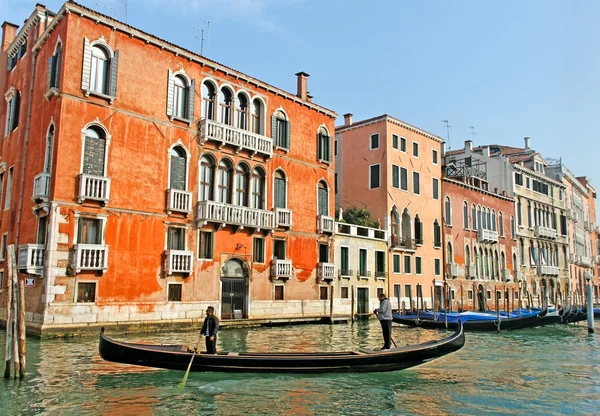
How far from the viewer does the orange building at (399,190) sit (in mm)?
26703

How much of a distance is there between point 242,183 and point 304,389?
448 inches

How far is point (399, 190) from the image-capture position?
27.4 metres

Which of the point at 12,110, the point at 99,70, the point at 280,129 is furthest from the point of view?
the point at 280,129

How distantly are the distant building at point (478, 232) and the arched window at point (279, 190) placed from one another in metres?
12.7

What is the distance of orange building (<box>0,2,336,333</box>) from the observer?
14891 millimetres

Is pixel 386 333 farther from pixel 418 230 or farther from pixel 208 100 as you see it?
pixel 418 230

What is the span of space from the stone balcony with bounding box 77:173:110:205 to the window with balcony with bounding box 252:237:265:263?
5.82 meters

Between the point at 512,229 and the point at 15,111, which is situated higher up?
the point at 15,111

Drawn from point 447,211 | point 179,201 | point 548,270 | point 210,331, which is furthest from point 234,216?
point 548,270

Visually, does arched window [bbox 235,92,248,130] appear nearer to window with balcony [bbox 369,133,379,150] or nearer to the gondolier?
window with balcony [bbox 369,133,379,150]

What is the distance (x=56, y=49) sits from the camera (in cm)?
1578

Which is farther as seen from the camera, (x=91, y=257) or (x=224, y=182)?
(x=224, y=182)

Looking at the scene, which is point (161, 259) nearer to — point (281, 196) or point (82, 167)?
point (82, 167)

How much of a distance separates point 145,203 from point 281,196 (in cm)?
584
